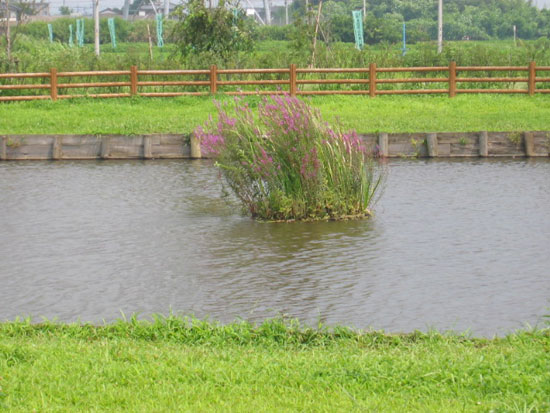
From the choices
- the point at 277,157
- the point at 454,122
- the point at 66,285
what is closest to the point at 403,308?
the point at 66,285

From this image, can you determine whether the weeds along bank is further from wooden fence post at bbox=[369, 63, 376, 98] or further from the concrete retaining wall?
the concrete retaining wall

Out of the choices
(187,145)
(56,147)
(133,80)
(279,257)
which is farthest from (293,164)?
(133,80)

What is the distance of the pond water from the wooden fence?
454 inches

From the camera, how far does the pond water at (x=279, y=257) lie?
938 cm

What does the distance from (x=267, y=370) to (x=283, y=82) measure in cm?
2380

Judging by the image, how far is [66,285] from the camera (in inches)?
412

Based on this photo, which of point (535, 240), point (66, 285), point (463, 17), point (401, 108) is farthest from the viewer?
point (463, 17)

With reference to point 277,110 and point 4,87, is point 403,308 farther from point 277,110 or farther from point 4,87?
point 4,87

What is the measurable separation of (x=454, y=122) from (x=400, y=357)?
19.9m

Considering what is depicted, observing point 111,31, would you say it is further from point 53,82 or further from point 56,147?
point 56,147

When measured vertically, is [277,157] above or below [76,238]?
above

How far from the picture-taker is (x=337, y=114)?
998 inches

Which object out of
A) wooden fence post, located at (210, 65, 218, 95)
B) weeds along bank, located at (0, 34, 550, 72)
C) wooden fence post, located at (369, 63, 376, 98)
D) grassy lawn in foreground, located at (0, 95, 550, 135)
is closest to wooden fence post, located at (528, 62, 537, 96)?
grassy lawn in foreground, located at (0, 95, 550, 135)

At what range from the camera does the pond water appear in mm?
9375
